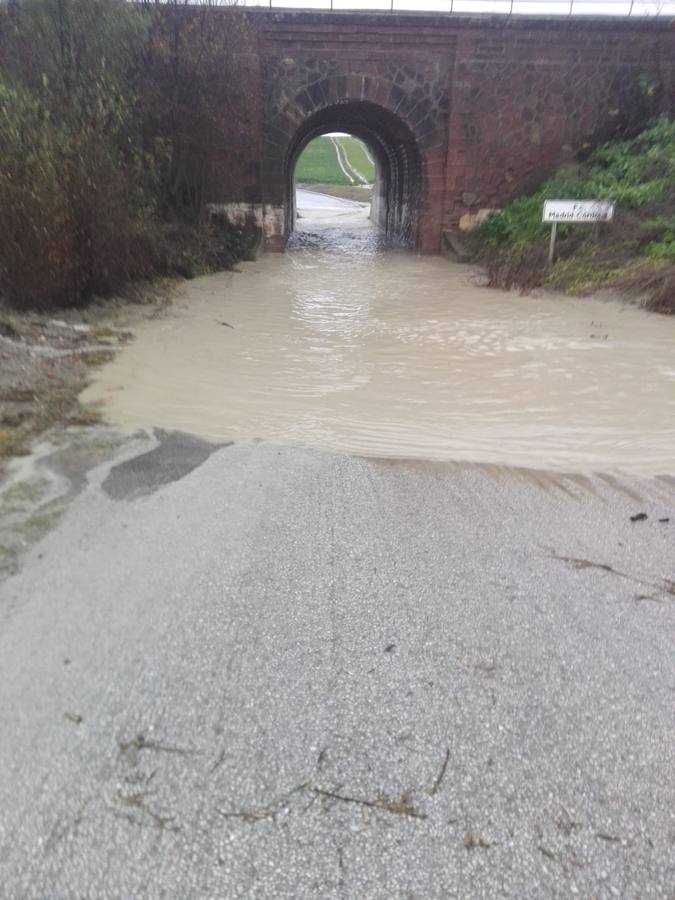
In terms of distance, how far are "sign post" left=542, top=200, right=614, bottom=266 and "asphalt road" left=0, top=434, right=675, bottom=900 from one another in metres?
8.81

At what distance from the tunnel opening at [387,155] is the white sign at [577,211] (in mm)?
5497

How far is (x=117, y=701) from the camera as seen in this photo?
2188 millimetres

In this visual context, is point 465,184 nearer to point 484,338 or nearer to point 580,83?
point 580,83

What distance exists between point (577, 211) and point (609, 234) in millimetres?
767

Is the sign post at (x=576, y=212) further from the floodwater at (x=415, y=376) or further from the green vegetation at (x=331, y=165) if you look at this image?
the green vegetation at (x=331, y=165)

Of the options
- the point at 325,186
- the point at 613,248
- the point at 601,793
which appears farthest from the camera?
the point at 325,186

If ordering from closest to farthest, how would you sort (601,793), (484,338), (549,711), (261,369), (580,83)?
(601,793)
(549,711)
(261,369)
(484,338)
(580,83)

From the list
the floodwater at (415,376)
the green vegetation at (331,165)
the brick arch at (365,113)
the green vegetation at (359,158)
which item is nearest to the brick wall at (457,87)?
the brick arch at (365,113)

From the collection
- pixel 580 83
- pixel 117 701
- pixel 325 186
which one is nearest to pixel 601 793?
pixel 117 701

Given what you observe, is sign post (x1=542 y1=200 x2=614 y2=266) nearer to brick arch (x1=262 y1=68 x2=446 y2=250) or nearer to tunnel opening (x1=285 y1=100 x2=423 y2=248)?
brick arch (x1=262 y1=68 x2=446 y2=250)

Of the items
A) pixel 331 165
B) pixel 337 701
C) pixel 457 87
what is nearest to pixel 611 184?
pixel 457 87

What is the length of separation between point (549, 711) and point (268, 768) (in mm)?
947

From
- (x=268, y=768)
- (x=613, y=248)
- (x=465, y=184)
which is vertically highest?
(x=465, y=184)

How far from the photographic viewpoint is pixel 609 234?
1145 cm
